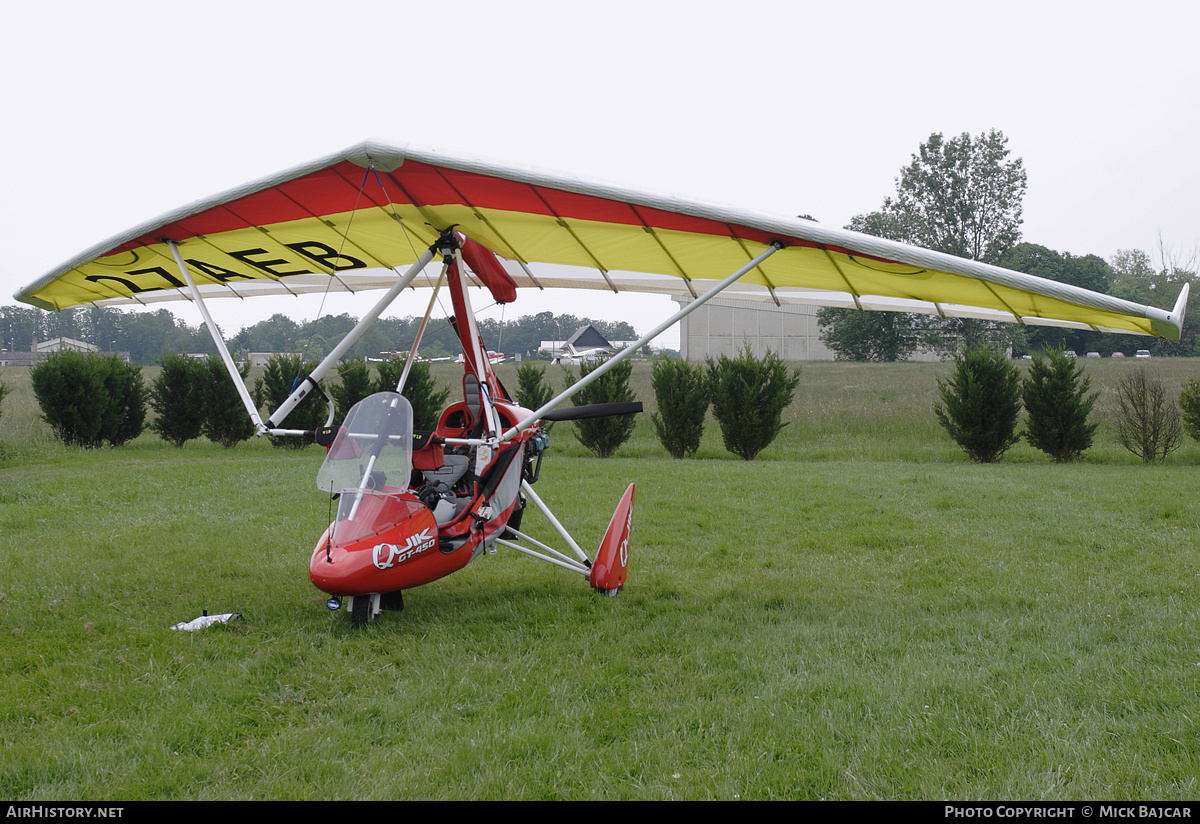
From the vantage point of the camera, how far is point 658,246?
598 centimetres

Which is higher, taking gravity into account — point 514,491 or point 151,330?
point 151,330

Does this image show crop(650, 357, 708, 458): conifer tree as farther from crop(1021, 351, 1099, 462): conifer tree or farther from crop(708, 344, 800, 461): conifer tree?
crop(1021, 351, 1099, 462): conifer tree

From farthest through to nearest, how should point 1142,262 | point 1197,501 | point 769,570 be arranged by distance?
point 1142,262 → point 1197,501 → point 769,570

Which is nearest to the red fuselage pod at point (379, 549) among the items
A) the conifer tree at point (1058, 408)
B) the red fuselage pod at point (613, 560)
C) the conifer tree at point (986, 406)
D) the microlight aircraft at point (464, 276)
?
the microlight aircraft at point (464, 276)

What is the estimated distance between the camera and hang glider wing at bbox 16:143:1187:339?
4.57 meters

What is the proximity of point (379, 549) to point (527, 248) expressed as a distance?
310cm

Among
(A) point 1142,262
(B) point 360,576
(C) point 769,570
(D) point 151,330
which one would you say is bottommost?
(C) point 769,570

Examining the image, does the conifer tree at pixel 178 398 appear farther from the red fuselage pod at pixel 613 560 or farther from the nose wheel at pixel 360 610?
the red fuselage pod at pixel 613 560

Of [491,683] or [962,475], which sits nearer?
[491,683]

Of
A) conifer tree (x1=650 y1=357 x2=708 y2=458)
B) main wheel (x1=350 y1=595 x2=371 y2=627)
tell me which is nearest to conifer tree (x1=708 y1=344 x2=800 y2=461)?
conifer tree (x1=650 y1=357 x2=708 y2=458)

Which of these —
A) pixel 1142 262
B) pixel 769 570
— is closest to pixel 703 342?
pixel 769 570
